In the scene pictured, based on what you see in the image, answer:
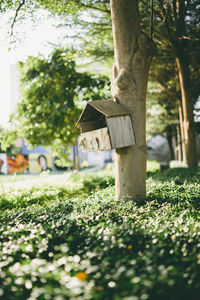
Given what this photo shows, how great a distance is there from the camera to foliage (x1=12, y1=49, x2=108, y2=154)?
29.7 ft

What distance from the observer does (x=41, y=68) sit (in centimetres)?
957

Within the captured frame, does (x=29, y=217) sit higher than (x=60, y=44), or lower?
lower

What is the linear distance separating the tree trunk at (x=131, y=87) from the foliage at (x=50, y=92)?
4.54m

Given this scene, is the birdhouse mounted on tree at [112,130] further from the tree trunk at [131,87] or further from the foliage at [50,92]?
the foliage at [50,92]

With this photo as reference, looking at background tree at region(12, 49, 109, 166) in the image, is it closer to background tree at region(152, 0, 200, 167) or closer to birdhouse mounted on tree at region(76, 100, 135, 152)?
background tree at region(152, 0, 200, 167)

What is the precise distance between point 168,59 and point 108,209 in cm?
988

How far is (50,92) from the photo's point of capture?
9.10m

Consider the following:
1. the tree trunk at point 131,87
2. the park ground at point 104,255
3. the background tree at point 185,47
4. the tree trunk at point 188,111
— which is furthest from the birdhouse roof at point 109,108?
the tree trunk at point 188,111

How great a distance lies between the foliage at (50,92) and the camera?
9.06 meters

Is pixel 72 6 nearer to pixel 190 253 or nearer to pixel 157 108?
pixel 190 253

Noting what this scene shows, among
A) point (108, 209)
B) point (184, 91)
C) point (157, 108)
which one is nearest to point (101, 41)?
point (184, 91)

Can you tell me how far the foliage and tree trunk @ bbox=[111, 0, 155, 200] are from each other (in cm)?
454

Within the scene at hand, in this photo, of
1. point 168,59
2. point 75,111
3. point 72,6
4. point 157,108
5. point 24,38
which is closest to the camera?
point 24,38

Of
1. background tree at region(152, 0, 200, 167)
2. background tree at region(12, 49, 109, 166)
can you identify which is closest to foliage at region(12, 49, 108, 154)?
background tree at region(12, 49, 109, 166)
